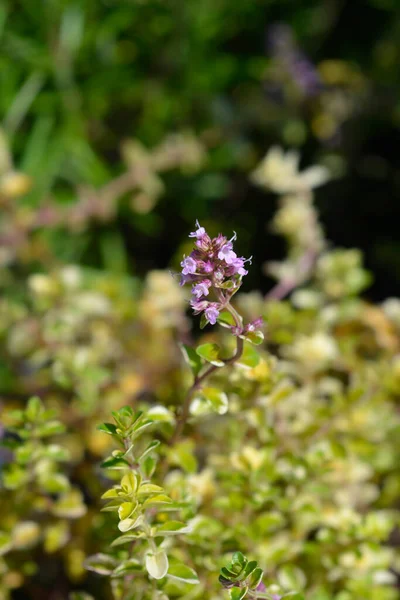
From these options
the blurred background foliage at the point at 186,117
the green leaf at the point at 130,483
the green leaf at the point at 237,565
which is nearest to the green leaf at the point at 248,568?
the green leaf at the point at 237,565

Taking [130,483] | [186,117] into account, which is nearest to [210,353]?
[130,483]

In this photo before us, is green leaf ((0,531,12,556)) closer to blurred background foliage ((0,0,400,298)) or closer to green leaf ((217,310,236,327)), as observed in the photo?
green leaf ((217,310,236,327))

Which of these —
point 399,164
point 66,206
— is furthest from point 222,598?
point 399,164

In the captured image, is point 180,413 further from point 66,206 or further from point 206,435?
point 66,206

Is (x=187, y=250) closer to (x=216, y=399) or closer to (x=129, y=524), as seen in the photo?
(x=216, y=399)

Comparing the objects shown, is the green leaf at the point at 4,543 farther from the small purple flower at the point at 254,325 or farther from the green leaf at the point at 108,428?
the small purple flower at the point at 254,325

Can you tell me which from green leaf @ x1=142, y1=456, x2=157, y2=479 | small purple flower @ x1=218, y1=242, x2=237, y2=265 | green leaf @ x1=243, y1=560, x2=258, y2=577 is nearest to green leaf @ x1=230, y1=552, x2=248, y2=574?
green leaf @ x1=243, y1=560, x2=258, y2=577
